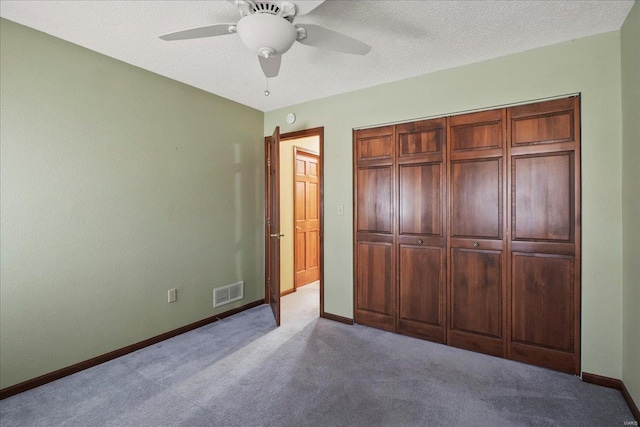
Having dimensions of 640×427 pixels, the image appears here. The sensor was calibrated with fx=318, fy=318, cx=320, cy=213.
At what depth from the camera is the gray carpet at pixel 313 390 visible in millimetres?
1904

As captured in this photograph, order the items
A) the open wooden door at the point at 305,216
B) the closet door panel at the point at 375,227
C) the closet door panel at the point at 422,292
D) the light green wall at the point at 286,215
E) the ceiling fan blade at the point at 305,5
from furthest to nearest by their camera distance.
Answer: the open wooden door at the point at 305,216 → the light green wall at the point at 286,215 → the closet door panel at the point at 375,227 → the closet door panel at the point at 422,292 → the ceiling fan blade at the point at 305,5

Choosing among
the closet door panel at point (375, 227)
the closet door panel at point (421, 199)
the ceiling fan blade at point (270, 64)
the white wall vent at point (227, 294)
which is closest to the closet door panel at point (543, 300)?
the closet door panel at point (421, 199)

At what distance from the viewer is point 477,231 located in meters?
2.72

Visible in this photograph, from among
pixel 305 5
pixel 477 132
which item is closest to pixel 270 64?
pixel 305 5

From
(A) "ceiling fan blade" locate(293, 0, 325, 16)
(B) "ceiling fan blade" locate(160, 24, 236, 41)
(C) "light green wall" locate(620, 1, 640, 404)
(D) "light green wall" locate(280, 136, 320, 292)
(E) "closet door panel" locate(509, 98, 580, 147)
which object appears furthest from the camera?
(D) "light green wall" locate(280, 136, 320, 292)

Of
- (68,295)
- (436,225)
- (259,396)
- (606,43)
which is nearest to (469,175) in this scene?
(436,225)

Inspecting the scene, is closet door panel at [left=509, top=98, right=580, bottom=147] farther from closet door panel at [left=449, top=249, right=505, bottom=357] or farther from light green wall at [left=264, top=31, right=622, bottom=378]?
closet door panel at [left=449, top=249, right=505, bottom=357]

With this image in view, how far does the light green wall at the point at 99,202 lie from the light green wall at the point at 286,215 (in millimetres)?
945

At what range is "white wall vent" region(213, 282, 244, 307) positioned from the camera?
352 centimetres

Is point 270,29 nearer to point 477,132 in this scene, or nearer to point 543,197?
point 477,132

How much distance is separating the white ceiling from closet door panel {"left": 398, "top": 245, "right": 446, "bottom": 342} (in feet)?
5.52

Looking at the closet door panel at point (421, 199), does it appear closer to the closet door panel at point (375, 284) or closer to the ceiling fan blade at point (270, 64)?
the closet door panel at point (375, 284)

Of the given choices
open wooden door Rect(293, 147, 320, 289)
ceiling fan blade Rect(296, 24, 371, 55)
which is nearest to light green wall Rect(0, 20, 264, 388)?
open wooden door Rect(293, 147, 320, 289)

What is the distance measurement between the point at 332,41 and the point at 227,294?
2.87 meters
